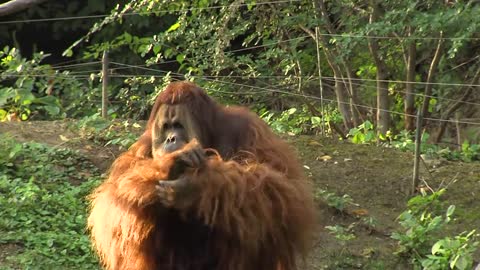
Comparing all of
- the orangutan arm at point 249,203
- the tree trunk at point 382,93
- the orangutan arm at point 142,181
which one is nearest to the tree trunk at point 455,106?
the tree trunk at point 382,93

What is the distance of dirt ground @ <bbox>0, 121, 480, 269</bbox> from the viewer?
19.0 feet

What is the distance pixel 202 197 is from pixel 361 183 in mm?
2347

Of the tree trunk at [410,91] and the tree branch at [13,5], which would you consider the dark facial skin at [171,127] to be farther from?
the tree trunk at [410,91]

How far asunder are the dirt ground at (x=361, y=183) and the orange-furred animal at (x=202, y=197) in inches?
45.6

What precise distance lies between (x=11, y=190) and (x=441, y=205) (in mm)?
2241

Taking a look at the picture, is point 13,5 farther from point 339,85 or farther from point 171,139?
point 339,85

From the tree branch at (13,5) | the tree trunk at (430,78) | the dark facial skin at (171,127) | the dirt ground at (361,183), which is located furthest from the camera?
the tree trunk at (430,78)

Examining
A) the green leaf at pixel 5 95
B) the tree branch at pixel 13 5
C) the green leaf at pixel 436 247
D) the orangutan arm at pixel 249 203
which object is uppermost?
the tree branch at pixel 13 5

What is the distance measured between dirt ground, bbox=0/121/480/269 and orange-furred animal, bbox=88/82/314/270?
1159mm

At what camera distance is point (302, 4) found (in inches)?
316

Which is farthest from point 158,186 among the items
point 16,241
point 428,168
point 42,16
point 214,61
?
point 42,16

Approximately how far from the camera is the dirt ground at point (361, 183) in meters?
5.80

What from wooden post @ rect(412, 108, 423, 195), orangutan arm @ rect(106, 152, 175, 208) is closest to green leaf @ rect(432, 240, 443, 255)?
wooden post @ rect(412, 108, 423, 195)

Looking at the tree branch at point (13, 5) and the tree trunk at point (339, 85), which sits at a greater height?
the tree branch at point (13, 5)
